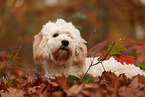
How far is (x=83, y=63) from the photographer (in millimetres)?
2701

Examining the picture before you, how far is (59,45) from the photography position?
2520mm

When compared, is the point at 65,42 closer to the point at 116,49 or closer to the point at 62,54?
the point at 62,54

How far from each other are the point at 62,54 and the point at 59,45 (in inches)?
7.2

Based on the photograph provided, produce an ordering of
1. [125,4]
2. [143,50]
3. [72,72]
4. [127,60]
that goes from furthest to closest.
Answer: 1. [125,4]
2. [72,72]
3. [143,50]
4. [127,60]

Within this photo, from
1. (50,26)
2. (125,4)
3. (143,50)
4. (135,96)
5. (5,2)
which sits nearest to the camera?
(135,96)

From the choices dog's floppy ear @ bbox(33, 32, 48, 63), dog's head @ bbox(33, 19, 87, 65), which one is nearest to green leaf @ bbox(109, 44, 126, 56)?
dog's head @ bbox(33, 19, 87, 65)

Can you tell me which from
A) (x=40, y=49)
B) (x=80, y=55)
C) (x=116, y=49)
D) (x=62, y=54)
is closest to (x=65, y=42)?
(x=62, y=54)

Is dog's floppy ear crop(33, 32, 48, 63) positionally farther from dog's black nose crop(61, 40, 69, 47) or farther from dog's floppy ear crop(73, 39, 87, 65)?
dog's floppy ear crop(73, 39, 87, 65)

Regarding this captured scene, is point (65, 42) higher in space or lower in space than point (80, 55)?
higher

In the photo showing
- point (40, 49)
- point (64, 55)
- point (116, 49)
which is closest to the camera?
point (116, 49)

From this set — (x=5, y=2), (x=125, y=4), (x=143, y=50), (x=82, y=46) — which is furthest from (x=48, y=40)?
(x=125, y=4)

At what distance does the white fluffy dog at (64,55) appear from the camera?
261 centimetres

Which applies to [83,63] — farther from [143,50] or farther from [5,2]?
[5,2]

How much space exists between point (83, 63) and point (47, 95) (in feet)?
4.05
